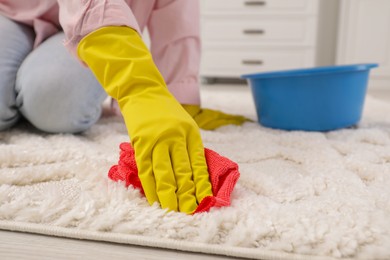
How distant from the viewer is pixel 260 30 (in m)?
1.98

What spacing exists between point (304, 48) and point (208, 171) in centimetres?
165

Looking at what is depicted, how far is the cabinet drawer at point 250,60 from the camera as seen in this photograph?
6.38ft

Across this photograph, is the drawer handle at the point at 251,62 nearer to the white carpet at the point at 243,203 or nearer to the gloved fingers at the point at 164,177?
the white carpet at the point at 243,203

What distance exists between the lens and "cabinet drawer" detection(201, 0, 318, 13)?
1.89m

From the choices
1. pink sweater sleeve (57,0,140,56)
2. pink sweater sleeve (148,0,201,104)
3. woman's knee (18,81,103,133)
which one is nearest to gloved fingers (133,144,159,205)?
pink sweater sleeve (57,0,140,56)

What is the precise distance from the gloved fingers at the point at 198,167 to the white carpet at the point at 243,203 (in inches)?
1.1

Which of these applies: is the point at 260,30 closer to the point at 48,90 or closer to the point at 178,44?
the point at 178,44

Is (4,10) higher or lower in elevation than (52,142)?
higher

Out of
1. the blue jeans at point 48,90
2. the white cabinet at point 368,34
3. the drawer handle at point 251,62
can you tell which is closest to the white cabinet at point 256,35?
the drawer handle at point 251,62

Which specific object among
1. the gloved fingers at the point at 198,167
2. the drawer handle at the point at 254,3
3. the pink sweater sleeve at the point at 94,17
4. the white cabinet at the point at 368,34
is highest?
the pink sweater sleeve at the point at 94,17

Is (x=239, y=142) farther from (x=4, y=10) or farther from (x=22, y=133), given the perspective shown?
(x=4, y=10)

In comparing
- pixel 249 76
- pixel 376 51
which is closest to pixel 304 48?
pixel 376 51

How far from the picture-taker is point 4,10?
0.81 meters

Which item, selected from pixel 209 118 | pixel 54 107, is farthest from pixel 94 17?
pixel 209 118
